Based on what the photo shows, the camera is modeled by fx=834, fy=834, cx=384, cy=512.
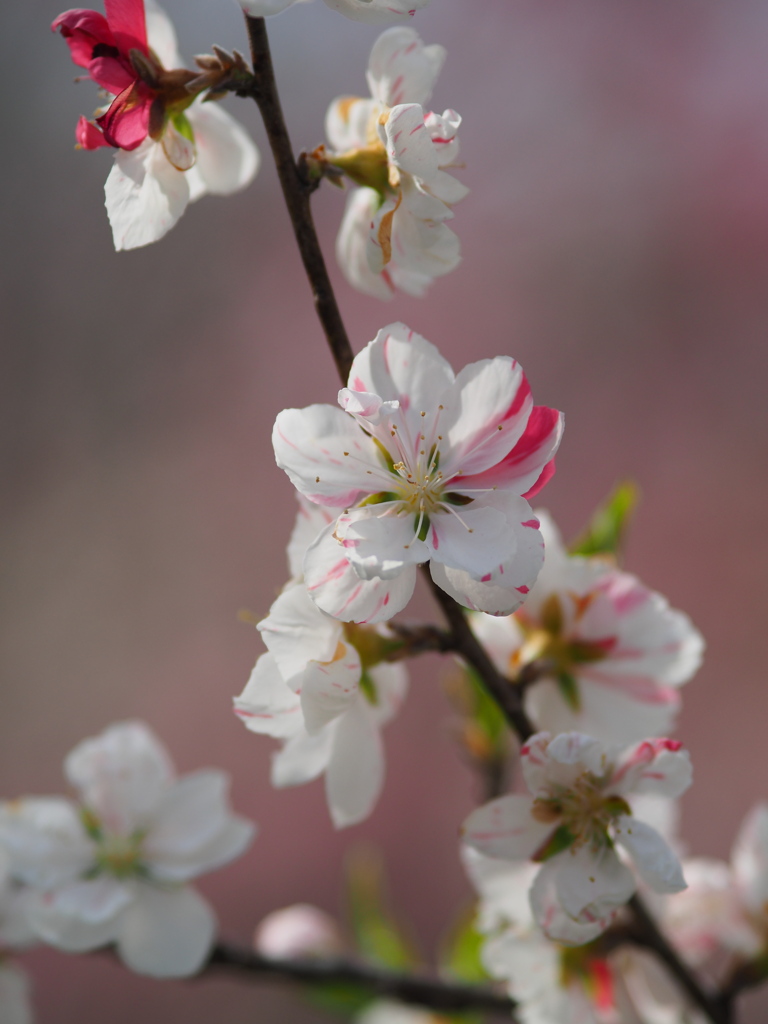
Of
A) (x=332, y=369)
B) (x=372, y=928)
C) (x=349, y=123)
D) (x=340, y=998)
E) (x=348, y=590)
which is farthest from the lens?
(x=332, y=369)

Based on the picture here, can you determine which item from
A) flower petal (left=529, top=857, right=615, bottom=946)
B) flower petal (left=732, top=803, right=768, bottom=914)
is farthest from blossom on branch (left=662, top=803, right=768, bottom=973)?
flower petal (left=529, top=857, right=615, bottom=946)

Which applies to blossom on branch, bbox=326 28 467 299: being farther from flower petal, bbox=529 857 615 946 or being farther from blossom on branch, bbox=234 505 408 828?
flower petal, bbox=529 857 615 946

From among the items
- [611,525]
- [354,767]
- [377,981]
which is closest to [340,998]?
[377,981]

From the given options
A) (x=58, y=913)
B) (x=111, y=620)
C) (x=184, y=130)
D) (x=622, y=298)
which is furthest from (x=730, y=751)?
(x=184, y=130)

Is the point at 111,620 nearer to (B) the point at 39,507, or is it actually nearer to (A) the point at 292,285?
(B) the point at 39,507

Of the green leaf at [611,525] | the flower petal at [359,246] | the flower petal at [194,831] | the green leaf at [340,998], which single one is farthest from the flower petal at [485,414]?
the green leaf at [340,998]

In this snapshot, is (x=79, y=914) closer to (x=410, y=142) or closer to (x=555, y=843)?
(x=555, y=843)
